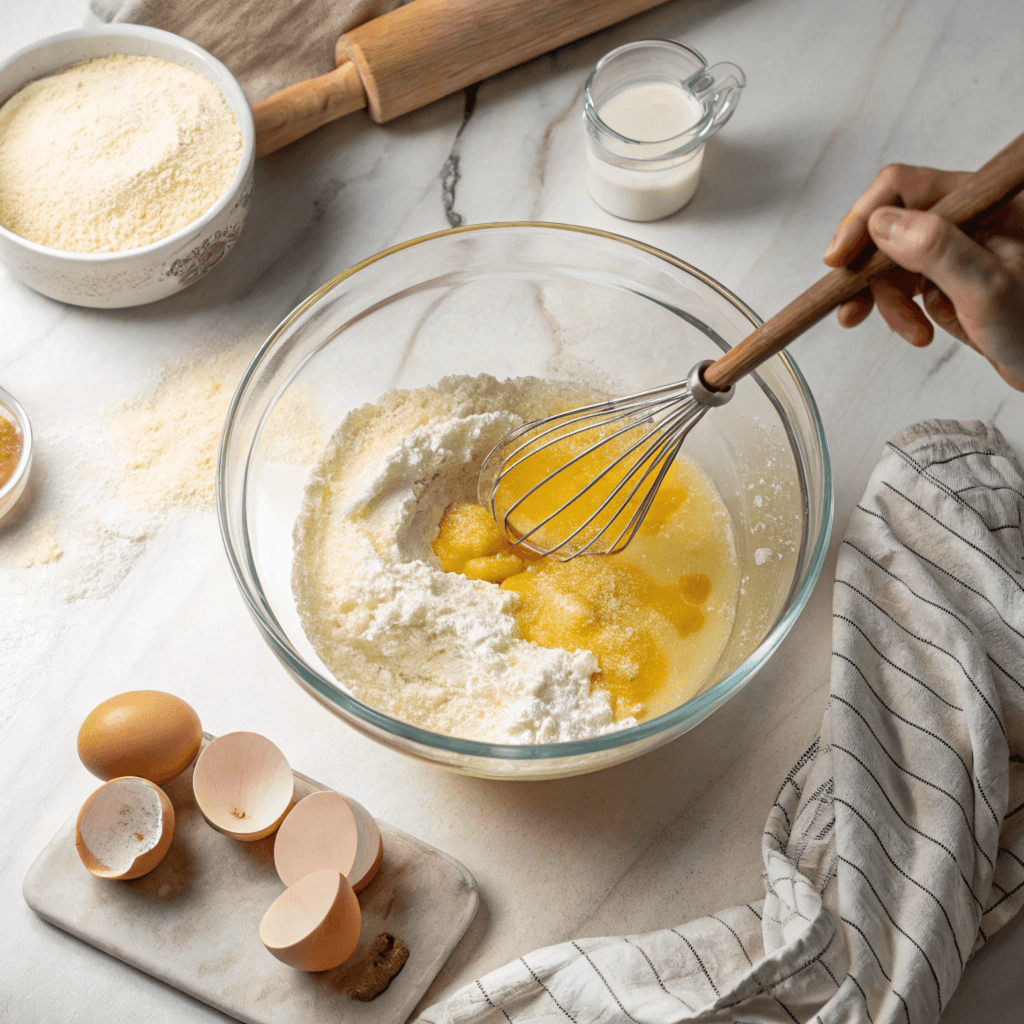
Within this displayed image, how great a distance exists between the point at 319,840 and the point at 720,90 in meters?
1.25

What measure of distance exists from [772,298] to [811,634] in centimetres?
56

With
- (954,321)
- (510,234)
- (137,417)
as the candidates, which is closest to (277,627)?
(137,417)

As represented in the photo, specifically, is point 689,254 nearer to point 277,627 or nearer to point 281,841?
point 277,627

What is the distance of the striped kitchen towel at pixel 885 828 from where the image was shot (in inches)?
45.1

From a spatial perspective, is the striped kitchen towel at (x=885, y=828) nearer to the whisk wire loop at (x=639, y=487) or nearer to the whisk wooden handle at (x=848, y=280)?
the whisk wire loop at (x=639, y=487)

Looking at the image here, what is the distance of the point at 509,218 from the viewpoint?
66.2 inches

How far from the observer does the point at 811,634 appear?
1.41 meters

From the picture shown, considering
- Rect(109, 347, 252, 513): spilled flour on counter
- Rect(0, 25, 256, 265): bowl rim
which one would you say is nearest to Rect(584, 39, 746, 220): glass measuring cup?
Rect(0, 25, 256, 265): bowl rim

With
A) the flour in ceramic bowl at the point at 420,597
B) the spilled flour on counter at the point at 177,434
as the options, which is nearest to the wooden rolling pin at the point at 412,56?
the spilled flour on counter at the point at 177,434

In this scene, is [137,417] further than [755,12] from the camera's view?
No

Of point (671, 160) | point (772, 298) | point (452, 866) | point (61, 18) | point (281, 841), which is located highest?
point (61, 18)

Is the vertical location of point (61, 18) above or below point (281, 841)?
above

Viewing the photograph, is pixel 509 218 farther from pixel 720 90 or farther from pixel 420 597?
pixel 420 597

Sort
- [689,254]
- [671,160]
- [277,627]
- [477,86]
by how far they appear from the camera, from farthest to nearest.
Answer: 1. [477,86]
2. [689,254]
3. [671,160]
4. [277,627]
